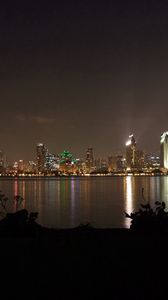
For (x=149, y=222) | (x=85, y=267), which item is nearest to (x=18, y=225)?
(x=149, y=222)

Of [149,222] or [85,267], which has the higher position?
[149,222]

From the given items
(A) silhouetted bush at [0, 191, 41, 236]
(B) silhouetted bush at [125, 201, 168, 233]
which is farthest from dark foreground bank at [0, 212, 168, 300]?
(A) silhouetted bush at [0, 191, 41, 236]

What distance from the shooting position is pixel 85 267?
21.6 feet

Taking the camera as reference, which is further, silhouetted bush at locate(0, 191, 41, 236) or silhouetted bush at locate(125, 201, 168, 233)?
silhouetted bush at locate(0, 191, 41, 236)

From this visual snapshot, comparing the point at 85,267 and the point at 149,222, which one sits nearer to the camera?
the point at 85,267

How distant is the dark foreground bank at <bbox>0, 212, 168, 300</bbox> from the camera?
5410 mm

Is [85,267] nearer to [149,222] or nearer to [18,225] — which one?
[149,222]

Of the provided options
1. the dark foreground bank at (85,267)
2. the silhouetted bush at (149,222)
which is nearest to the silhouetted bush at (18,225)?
the dark foreground bank at (85,267)

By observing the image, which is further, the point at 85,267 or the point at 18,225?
the point at 18,225

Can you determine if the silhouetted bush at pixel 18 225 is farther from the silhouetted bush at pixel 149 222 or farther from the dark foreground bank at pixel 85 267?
the silhouetted bush at pixel 149 222

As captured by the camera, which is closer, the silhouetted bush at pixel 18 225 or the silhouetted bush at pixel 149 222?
the silhouetted bush at pixel 149 222

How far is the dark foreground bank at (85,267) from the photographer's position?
17.7ft

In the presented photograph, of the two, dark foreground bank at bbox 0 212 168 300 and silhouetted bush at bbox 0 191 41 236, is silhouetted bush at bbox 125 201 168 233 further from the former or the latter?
silhouetted bush at bbox 0 191 41 236

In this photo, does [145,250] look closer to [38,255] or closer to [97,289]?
[38,255]
